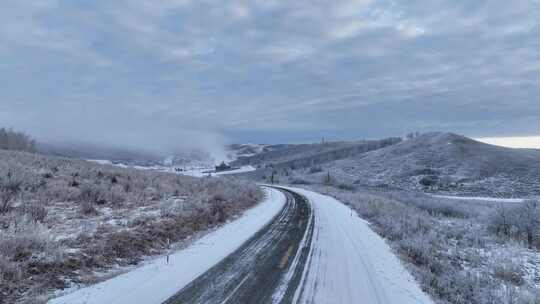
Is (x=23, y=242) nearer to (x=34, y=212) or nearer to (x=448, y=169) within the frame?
(x=34, y=212)

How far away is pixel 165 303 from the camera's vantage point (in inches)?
217

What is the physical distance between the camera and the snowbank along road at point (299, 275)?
19.9ft

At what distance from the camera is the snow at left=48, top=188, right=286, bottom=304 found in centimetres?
565

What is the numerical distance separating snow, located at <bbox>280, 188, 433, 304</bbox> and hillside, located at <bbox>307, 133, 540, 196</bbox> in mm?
46785

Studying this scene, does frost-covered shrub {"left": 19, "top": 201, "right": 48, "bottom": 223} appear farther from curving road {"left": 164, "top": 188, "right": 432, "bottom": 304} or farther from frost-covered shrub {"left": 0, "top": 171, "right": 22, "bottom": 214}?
curving road {"left": 164, "top": 188, "right": 432, "bottom": 304}

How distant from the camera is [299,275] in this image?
737 centimetres

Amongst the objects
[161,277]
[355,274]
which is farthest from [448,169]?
[161,277]

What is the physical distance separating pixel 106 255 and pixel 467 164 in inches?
2921

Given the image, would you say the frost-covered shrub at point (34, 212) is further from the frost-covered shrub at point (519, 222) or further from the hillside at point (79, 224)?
the frost-covered shrub at point (519, 222)

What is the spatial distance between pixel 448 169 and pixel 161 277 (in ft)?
231

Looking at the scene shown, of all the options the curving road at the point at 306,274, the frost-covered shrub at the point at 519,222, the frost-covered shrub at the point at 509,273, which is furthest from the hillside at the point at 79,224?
the frost-covered shrub at the point at 519,222

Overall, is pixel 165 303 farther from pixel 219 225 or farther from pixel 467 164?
pixel 467 164

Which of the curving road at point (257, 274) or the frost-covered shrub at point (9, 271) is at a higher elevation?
the frost-covered shrub at point (9, 271)

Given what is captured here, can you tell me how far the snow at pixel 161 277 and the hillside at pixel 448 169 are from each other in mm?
50515
